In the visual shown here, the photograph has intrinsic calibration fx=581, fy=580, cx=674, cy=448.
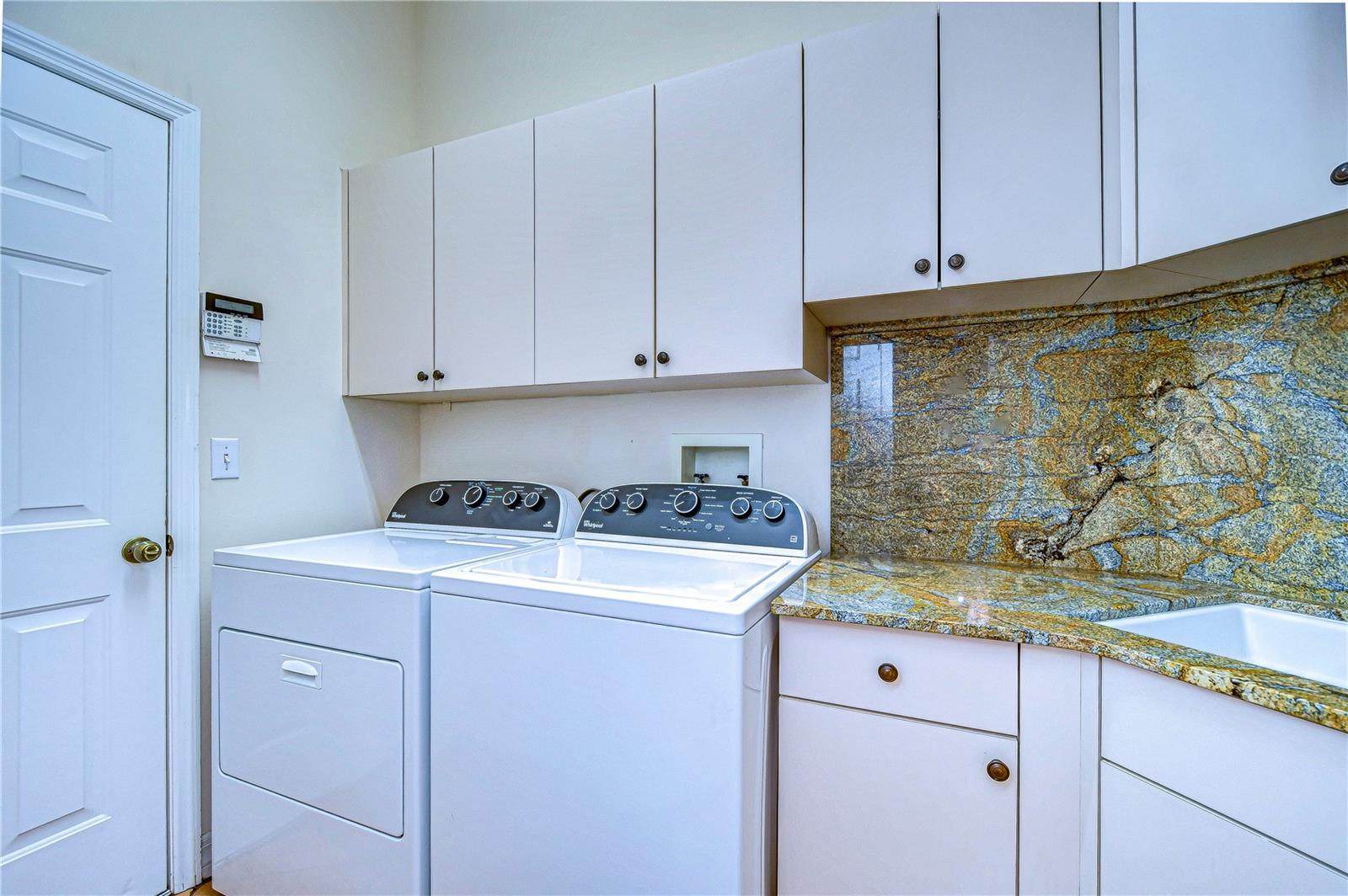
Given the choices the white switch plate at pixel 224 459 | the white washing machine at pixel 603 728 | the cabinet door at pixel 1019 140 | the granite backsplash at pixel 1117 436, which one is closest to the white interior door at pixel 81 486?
the white switch plate at pixel 224 459

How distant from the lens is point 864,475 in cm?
173

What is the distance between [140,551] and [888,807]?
76.4 inches

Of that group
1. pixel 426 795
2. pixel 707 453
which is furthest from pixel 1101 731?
pixel 426 795

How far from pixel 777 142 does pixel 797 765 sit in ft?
4.77

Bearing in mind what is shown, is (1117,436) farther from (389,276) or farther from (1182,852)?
(389,276)

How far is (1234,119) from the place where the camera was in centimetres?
103

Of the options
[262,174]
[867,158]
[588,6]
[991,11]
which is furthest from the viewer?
[588,6]

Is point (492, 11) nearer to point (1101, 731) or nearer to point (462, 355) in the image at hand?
point (462, 355)

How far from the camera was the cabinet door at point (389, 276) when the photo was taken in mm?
1982

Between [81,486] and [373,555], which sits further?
[373,555]

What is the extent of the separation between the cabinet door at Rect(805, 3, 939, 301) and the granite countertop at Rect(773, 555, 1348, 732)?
0.69 meters

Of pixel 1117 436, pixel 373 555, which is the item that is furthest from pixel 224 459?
pixel 1117 436

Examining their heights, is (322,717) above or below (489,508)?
below

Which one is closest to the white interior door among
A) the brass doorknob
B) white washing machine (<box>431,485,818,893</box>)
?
the brass doorknob
